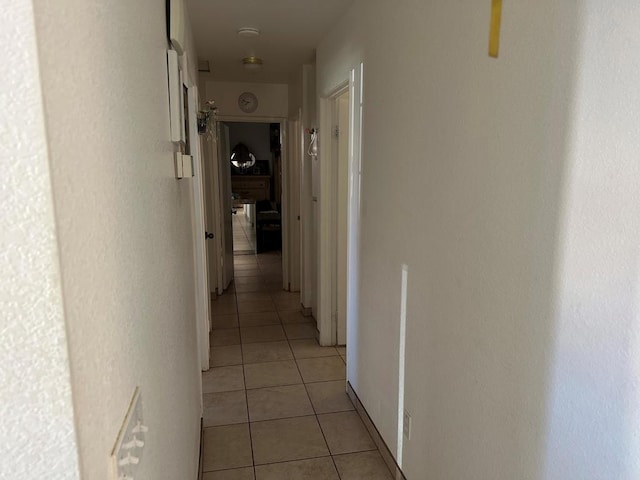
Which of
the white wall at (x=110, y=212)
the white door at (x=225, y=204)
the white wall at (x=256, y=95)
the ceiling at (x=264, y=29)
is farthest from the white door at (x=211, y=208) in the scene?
the white wall at (x=110, y=212)

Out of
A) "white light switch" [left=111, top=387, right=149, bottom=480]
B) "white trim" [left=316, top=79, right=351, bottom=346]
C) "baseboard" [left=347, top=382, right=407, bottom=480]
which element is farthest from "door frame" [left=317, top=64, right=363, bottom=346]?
"white light switch" [left=111, top=387, right=149, bottom=480]

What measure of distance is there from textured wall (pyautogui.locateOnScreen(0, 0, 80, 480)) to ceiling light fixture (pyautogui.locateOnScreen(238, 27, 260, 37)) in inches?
111

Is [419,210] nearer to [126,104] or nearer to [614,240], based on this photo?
[614,240]

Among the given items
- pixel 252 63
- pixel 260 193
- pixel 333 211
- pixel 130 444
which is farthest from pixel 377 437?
pixel 260 193

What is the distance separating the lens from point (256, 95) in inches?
192

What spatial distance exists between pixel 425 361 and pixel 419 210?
57cm

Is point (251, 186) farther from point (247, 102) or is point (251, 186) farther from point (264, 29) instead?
point (264, 29)

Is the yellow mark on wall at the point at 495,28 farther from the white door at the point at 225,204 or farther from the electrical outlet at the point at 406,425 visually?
the white door at the point at 225,204

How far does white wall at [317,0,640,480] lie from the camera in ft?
2.90

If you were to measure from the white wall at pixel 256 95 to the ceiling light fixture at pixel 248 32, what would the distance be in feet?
5.74

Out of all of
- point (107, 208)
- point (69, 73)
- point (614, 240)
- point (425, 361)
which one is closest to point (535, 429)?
point (614, 240)

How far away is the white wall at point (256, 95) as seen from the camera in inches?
187

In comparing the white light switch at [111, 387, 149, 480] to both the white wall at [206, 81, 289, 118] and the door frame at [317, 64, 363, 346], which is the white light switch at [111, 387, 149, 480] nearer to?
the door frame at [317, 64, 363, 346]

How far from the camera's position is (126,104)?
0.83m
